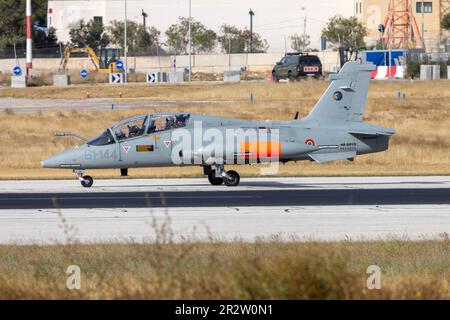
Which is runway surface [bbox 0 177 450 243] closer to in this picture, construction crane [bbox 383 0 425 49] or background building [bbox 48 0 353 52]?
construction crane [bbox 383 0 425 49]

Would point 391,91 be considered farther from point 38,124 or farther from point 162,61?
point 162,61

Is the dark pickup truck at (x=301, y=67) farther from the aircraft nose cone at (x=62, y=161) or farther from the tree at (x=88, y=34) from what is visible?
the aircraft nose cone at (x=62, y=161)

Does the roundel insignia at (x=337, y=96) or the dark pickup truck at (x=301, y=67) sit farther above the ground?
the dark pickup truck at (x=301, y=67)

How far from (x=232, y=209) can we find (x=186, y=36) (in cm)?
9124

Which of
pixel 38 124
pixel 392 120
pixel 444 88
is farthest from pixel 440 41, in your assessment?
pixel 38 124

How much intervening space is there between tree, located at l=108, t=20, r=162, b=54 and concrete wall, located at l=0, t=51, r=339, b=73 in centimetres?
414

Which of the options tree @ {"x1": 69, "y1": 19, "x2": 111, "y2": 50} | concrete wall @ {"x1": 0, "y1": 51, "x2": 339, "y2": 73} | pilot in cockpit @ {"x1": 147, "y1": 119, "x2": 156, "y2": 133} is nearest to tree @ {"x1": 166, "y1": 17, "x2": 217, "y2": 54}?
concrete wall @ {"x1": 0, "y1": 51, "x2": 339, "y2": 73}

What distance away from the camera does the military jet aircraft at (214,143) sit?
2617 centimetres

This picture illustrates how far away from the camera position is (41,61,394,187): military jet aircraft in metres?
26.2

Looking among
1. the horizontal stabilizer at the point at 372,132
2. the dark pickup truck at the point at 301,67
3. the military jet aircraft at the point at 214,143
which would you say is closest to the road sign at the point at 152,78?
the dark pickup truck at the point at 301,67

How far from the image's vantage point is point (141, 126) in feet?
86.2

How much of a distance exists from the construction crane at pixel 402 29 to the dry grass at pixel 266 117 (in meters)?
31.2

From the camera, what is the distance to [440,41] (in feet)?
370

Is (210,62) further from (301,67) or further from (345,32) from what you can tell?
(301,67)
